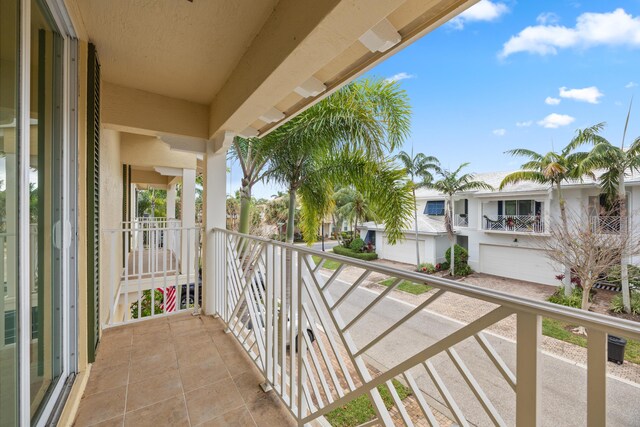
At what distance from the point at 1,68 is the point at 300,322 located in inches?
63.5

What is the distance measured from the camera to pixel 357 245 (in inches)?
731

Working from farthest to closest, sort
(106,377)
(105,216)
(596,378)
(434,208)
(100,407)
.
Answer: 1. (434,208)
2. (105,216)
3. (106,377)
4. (100,407)
5. (596,378)

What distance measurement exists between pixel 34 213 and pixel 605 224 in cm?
1236

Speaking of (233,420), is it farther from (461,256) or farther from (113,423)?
(461,256)

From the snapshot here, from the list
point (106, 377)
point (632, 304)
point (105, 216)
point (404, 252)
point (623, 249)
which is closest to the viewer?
point (106, 377)

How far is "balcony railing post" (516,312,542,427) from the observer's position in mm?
644

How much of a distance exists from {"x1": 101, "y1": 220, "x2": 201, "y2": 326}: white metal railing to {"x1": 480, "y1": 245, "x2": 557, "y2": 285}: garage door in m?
12.7

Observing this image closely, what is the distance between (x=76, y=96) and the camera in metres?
1.79

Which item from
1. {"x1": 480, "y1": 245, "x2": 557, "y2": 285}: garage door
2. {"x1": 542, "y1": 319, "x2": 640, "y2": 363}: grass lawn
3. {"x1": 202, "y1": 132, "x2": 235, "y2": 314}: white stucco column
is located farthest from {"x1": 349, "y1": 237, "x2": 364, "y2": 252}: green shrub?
{"x1": 542, "y1": 319, "x2": 640, "y2": 363}: grass lawn

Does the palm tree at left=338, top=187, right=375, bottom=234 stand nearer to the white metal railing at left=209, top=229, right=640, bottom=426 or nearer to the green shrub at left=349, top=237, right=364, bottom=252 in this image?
the green shrub at left=349, top=237, right=364, bottom=252

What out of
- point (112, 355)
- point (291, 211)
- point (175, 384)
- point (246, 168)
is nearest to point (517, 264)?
point (291, 211)

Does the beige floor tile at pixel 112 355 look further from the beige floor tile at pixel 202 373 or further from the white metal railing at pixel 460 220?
the white metal railing at pixel 460 220

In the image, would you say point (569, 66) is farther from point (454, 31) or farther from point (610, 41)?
point (454, 31)

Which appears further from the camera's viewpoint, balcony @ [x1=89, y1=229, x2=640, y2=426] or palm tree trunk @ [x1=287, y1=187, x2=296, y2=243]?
palm tree trunk @ [x1=287, y1=187, x2=296, y2=243]
